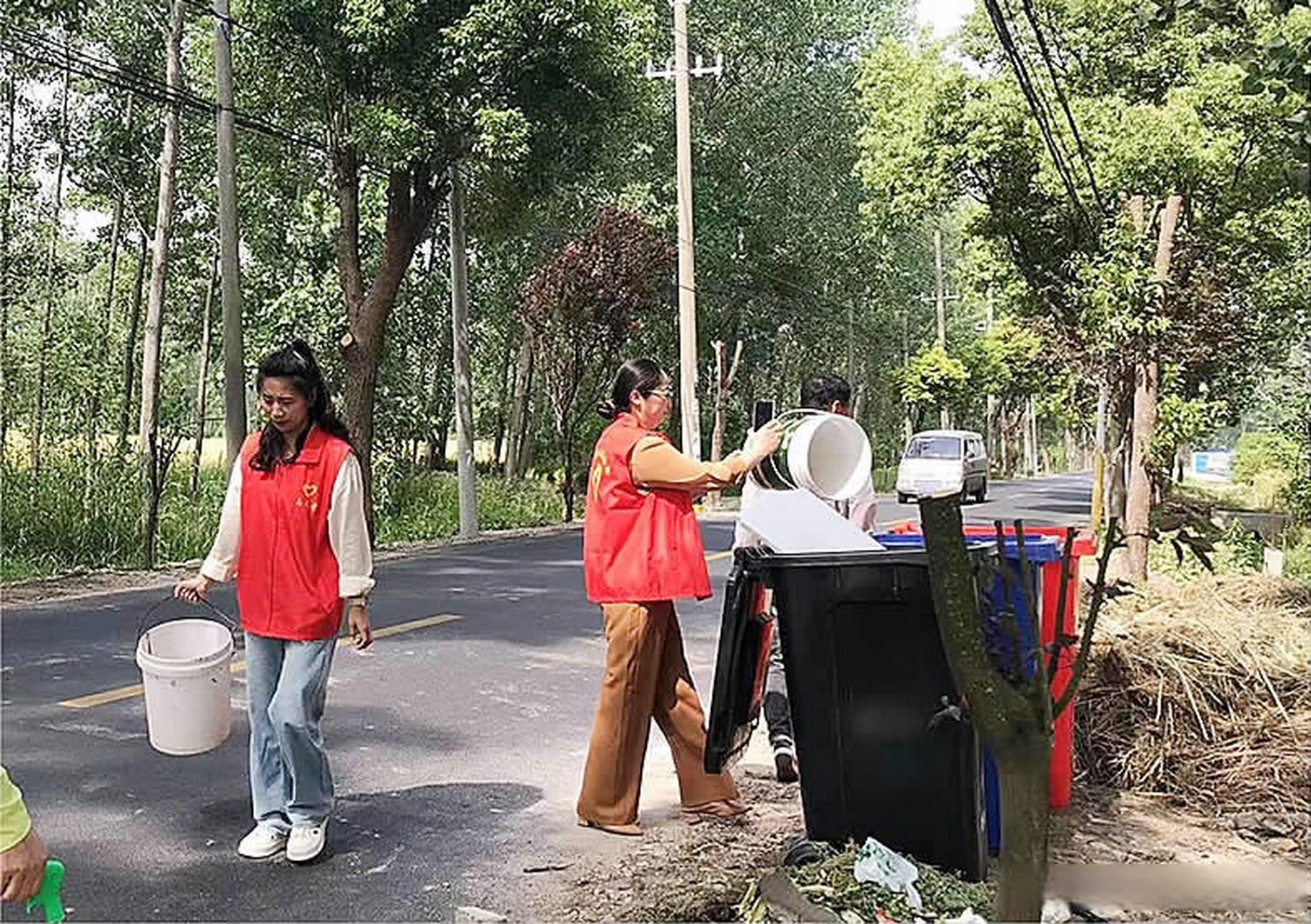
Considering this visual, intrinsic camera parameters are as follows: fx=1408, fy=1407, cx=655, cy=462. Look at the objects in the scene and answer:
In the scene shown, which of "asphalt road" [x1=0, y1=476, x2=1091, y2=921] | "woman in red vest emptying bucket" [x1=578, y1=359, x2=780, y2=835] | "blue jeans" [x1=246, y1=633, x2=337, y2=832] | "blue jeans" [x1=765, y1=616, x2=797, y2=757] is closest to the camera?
"asphalt road" [x1=0, y1=476, x2=1091, y2=921]

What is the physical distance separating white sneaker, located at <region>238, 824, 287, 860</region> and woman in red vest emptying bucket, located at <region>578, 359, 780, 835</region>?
44.8 inches

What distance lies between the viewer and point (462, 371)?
21.0 metres

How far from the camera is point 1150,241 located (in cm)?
Result: 1491

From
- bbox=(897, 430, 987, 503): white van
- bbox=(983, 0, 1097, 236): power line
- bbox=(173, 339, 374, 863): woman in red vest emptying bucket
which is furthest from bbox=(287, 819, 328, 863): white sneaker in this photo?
bbox=(897, 430, 987, 503): white van

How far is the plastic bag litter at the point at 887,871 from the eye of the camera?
4.09 meters

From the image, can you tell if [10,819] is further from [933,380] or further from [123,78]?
[933,380]

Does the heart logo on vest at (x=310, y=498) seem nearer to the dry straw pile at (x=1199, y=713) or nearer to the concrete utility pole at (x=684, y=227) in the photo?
the dry straw pile at (x=1199, y=713)

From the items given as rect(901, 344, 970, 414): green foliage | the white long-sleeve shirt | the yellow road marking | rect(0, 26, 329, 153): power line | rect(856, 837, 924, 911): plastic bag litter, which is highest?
rect(0, 26, 329, 153): power line

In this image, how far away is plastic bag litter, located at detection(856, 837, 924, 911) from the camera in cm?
409

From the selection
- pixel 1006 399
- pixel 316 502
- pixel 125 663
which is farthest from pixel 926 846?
pixel 1006 399

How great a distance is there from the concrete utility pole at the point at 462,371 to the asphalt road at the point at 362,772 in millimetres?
9000

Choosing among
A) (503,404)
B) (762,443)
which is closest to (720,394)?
(503,404)

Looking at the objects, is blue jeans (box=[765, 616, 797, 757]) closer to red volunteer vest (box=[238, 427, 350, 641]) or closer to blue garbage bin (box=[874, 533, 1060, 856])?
blue garbage bin (box=[874, 533, 1060, 856])

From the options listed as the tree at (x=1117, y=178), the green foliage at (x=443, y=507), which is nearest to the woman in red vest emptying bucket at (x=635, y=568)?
the tree at (x=1117, y=178)
